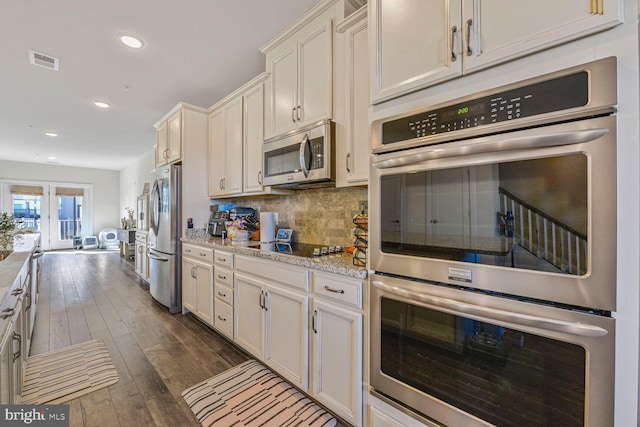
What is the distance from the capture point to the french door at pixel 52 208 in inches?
308

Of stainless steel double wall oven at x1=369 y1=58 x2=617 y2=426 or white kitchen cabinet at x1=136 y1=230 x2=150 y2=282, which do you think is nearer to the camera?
stainless steel double wall oven at x1=369 y1=58 x2=617 y2=426

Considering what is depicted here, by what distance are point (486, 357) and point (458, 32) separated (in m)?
1.25

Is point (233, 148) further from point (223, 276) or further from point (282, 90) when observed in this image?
point (223, 276)

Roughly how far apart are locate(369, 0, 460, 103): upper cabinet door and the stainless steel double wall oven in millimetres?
153

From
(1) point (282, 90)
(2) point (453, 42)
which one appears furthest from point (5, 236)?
(2) point (453, 42)

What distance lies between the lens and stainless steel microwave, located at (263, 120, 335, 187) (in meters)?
1.89

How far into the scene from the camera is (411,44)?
47.9 inches

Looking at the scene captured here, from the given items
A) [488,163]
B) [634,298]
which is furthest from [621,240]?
[488,163]

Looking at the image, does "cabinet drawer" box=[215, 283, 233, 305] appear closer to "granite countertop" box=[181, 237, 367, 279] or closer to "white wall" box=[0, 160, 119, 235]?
"granite countertop" box=[181, 237, 367, 279]

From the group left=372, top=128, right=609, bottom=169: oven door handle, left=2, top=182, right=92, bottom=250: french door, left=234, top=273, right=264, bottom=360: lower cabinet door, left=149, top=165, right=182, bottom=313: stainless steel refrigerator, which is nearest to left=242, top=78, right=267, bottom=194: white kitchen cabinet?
left=234, top=273, right=264, bottom=360: lower cabinet door

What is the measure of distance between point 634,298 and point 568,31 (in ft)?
2.65

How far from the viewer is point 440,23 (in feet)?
3.70

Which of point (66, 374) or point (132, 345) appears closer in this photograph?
point (66, 374)

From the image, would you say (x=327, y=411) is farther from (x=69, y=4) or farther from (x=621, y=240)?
(x=69, y=4)
